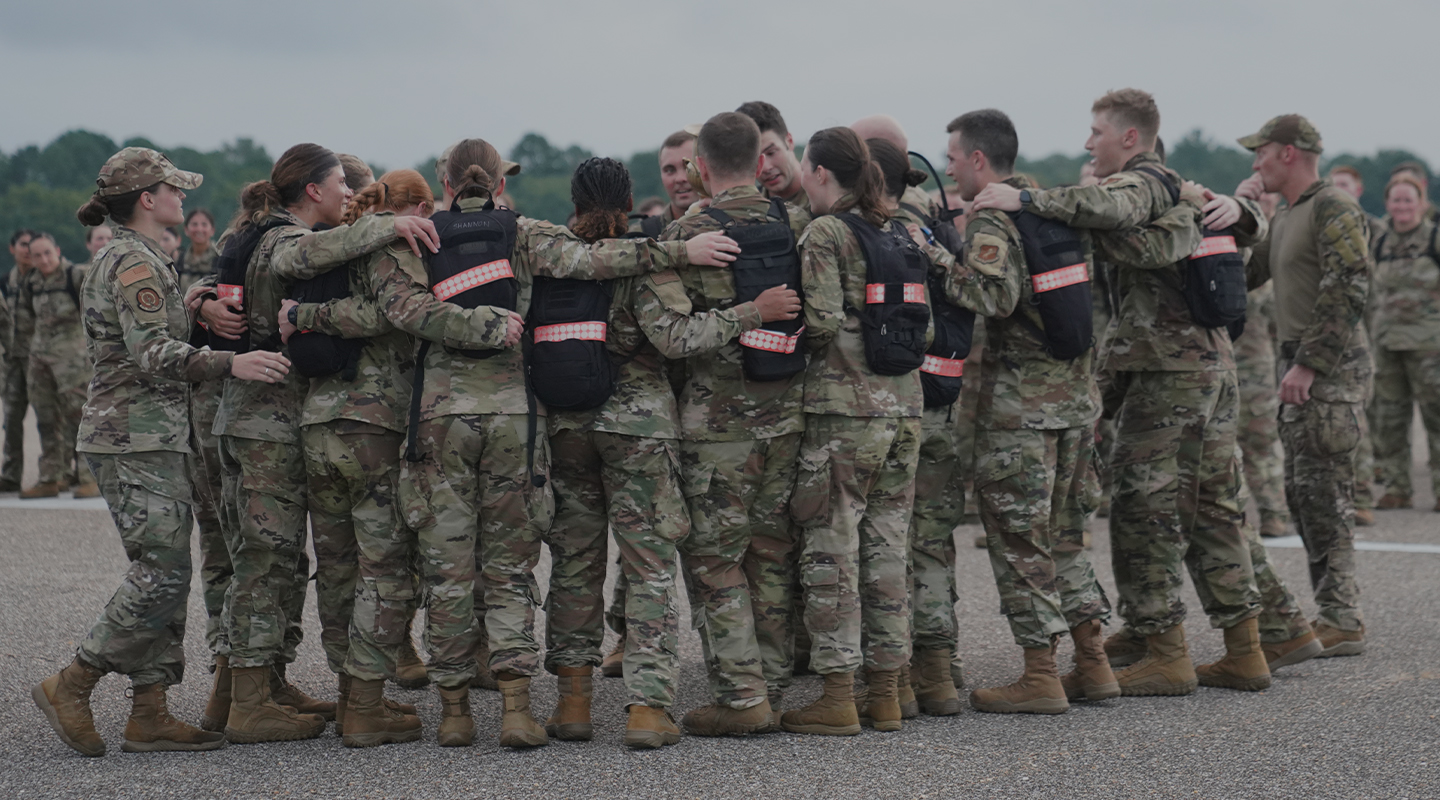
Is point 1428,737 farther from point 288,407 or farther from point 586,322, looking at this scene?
point 288,407

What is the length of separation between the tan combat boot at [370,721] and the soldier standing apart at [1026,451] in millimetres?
2355

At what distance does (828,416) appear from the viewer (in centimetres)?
503

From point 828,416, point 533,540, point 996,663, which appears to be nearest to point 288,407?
point 533,540

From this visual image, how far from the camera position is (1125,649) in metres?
6.37

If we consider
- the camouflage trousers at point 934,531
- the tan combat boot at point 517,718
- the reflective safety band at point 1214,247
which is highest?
the reflective safety band at point 1214,247

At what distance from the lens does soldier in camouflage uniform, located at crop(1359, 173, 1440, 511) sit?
10828mm

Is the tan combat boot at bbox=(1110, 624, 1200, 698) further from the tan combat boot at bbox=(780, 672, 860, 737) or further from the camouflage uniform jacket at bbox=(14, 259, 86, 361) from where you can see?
the camouflage uniform jacket at bbox=(14, 259, 86, 361)

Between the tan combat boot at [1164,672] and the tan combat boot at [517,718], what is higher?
the tan combat boot at [517,718]

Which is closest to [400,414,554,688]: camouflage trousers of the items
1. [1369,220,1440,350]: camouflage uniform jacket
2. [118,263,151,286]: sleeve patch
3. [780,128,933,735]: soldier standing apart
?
[780,128,933,735]: soldier standing apart

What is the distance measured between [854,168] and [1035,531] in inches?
65.5

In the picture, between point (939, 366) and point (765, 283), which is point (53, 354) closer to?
point (765, 283)

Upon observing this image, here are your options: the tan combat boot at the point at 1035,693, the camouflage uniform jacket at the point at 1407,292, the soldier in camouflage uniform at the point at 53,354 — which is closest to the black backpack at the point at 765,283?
the tan combat boot at the point at 1035,693

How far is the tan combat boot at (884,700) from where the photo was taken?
16.7ft

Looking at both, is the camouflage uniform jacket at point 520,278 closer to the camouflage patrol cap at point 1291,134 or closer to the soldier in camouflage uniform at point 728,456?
the soldier in camouflage uniform at point 728,456
